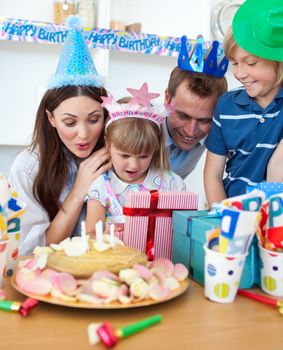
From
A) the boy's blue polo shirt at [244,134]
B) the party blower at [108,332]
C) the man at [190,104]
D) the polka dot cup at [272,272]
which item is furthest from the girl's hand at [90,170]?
the party blower at [108,332]

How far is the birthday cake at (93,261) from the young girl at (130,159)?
2.10 ft

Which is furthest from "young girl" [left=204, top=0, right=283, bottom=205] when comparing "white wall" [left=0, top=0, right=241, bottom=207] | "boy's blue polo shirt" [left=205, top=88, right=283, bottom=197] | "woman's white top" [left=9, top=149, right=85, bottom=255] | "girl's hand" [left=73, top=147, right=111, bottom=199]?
"white wall" [left=0, top=0, right=241, bottom=207]

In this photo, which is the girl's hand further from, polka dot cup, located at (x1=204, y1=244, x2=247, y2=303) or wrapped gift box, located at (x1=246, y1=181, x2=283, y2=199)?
polka dot cup, located at (x1=204, y1=244, x2=247, y2=303)

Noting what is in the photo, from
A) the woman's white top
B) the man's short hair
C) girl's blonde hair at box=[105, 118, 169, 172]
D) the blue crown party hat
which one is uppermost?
the blue crown party hat

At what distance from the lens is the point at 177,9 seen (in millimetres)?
3258

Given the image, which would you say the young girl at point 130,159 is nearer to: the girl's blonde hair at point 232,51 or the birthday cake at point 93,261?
the girl's blonde hair at point 232,51

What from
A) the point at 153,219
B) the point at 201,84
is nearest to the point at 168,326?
the point at 153,219

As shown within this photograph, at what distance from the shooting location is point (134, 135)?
1.58 m

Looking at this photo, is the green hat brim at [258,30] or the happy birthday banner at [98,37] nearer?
the green hat brim at [258,30]

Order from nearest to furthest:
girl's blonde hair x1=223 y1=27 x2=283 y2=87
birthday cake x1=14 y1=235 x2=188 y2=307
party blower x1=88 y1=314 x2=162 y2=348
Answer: party blower x1=88 y1=314 x2=162 y2=348 < birthday cake x1=14 y1=235 x2=188 y2=307 < girl's blonde hair x1=223 y1=27 x2=283 y2=87

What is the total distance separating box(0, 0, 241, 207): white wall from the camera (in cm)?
294

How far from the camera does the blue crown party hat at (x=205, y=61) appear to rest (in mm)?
1834

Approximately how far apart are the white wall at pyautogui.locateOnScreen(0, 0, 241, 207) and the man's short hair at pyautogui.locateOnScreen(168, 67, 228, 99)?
1.06 metres

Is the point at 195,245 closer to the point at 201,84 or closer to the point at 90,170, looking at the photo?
the point at 90,170
